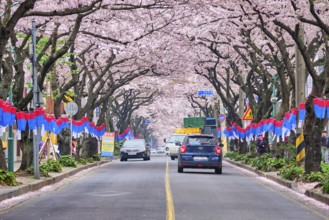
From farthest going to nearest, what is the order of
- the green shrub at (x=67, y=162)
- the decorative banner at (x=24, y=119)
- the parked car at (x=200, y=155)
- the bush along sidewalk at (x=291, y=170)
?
1. the green shrub at (x=67, y=162)
2. the parked car at (x=200, y=155)
3. the decorative banner at (x=24, y=119)
4. the bush along sidewalk at (x=291, y=170)

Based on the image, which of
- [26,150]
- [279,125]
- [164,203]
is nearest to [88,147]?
[279,125]

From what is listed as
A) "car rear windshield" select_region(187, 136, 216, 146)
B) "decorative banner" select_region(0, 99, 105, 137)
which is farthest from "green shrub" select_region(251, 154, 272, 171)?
"decorative banner" select_region(0, 99, 105, 137)

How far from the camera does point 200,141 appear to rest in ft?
114

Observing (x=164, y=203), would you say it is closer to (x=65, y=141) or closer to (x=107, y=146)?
(x=65, y=141)

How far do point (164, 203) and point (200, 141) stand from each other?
16.9m

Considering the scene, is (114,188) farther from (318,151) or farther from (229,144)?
(229,144)

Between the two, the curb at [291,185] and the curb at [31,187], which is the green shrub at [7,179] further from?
the curb at [291,185]

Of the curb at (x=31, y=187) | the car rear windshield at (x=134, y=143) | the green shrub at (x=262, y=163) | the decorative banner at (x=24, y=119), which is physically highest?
the decorative banner at (x=24, y=119)

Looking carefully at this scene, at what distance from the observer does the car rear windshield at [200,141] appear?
113 feet

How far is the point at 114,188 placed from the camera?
2370cm

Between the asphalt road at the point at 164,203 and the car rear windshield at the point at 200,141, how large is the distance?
841cm

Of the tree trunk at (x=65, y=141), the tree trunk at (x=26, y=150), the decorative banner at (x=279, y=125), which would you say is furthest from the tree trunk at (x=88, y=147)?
the tree trunk at (x=26, y=150)

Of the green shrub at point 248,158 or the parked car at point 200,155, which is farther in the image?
the green shrub at point 248,158

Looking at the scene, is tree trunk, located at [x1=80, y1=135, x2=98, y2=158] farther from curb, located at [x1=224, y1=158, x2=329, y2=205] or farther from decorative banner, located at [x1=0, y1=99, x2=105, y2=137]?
decorative banner, located at [x1=0, y1=99, x2=105, y2=137]
